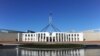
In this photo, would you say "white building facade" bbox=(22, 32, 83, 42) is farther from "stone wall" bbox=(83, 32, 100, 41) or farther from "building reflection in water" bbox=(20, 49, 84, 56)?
"building reflection in water" bbox=(20, 49, 84, 56)

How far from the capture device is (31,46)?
62.8 ft

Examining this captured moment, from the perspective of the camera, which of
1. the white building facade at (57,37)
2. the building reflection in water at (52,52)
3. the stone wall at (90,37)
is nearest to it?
the building reflection in water at (52,52)

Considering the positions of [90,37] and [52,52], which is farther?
[90,37]

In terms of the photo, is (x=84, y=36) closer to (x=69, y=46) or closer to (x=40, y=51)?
(x=69, y=46)

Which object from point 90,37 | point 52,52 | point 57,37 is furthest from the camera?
point 57,37

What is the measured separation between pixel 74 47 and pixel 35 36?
38.6 ft

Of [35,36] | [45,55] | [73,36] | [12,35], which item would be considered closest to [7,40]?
[12,35]

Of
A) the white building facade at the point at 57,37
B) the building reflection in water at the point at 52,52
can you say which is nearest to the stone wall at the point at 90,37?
the white building facade at the point at 57,37

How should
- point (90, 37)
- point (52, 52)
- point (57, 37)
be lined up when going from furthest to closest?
point (57, 37) → point (90, 37) → point (52, 52)

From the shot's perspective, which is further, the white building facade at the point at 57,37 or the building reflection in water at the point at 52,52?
the white building facade at the point at 57,37

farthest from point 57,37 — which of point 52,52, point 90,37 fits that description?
point 52,52

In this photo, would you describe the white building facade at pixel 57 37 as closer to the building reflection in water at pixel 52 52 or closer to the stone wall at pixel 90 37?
the stone wall at pixel 90 37

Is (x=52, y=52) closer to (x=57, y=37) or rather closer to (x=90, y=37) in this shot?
(x=57, y=37)

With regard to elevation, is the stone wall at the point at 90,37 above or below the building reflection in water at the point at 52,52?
above
